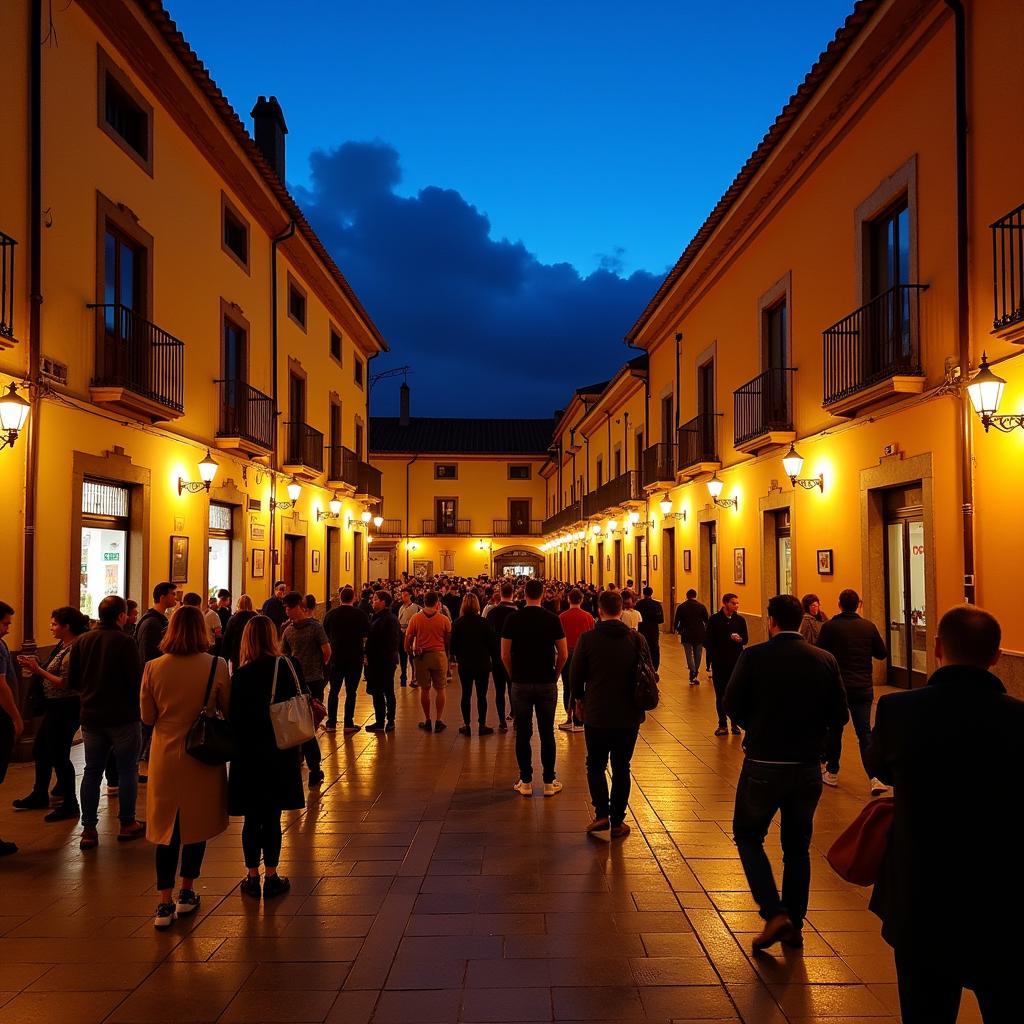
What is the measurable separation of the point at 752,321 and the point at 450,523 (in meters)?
38.2

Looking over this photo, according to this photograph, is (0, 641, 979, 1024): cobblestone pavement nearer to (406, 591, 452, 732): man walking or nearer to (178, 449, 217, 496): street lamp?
(406, 591, 452, 732): man walking

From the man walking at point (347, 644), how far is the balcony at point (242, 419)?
5.07 metres

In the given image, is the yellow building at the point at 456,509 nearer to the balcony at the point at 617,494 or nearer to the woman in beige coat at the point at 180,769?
the balcony at the point at 617,494

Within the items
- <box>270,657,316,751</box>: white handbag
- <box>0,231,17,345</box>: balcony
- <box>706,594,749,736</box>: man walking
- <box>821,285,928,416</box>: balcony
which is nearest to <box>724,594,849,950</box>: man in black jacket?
<box>270,657,316,751</box>: white handbag

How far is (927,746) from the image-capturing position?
2.65 meters

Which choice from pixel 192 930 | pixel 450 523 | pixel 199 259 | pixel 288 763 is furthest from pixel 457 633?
pixel 450 523

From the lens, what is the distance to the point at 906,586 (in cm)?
1159

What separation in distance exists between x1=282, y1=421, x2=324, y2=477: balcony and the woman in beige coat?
1350 cm

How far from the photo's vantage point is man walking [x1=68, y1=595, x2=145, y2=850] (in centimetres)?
610

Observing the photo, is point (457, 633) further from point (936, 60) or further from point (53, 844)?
point (936, 60)

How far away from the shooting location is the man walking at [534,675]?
7.54m

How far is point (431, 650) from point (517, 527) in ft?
145

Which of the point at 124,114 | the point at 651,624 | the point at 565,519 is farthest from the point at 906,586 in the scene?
the point at 565,519

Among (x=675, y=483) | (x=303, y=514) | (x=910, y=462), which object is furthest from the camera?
(x=675, y=483)
